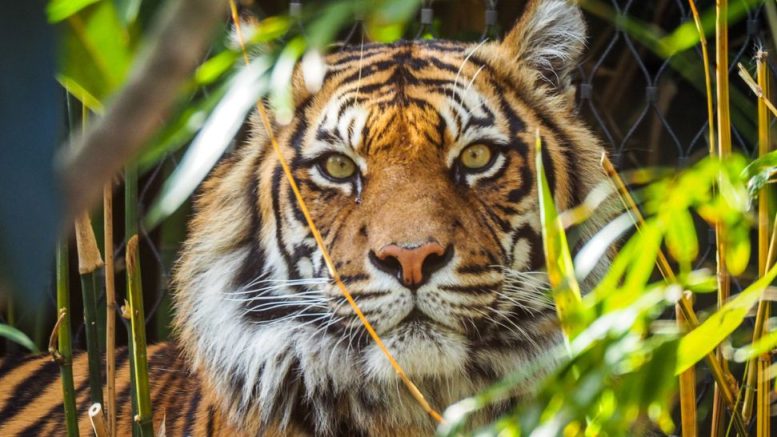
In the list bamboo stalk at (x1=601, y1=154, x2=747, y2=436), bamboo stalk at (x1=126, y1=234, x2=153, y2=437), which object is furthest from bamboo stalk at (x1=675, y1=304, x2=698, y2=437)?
bamboo stalk at (x1=126, y1=234, x2=153, y2=437)

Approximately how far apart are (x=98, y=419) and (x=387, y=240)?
449 millimetres

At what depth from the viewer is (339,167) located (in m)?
1.49

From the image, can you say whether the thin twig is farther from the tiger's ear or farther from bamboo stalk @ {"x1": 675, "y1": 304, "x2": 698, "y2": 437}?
the tiger's ear

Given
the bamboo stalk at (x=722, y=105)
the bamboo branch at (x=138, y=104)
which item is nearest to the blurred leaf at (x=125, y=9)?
the bamboo branch at (x=138, y=104)

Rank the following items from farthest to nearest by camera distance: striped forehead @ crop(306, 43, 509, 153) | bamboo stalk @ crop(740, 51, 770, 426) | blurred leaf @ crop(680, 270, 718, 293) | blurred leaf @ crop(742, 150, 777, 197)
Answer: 1. striped forehead @ crop(306, 43, 509, 153)
2. bamboo stalk @ crop(740, 51, 770, 426)
3. blurred leaf @ crop(742, 150, 777, 197)
4. blurred leaf @ crop(680, 270, 718, 293)

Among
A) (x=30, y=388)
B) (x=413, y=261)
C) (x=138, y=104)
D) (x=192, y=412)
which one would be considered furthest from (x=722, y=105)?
(x=30, y=388)

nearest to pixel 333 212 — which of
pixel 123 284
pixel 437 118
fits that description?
pixel 437 118

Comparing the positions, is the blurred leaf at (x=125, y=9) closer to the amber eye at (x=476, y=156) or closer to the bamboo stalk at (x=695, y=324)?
the bamboo stalk at (x=695, y=324)

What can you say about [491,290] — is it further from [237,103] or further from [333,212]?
[237,103]

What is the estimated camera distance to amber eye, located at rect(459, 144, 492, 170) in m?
1.48

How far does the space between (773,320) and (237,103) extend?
816 mm

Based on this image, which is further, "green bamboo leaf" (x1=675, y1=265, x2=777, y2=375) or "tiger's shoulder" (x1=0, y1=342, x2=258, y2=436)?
"tiger's shoulder" (x1=0, y1=342, x2=258, y2=436)

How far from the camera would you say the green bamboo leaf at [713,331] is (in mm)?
812

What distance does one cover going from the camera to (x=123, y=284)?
275 centimetres
